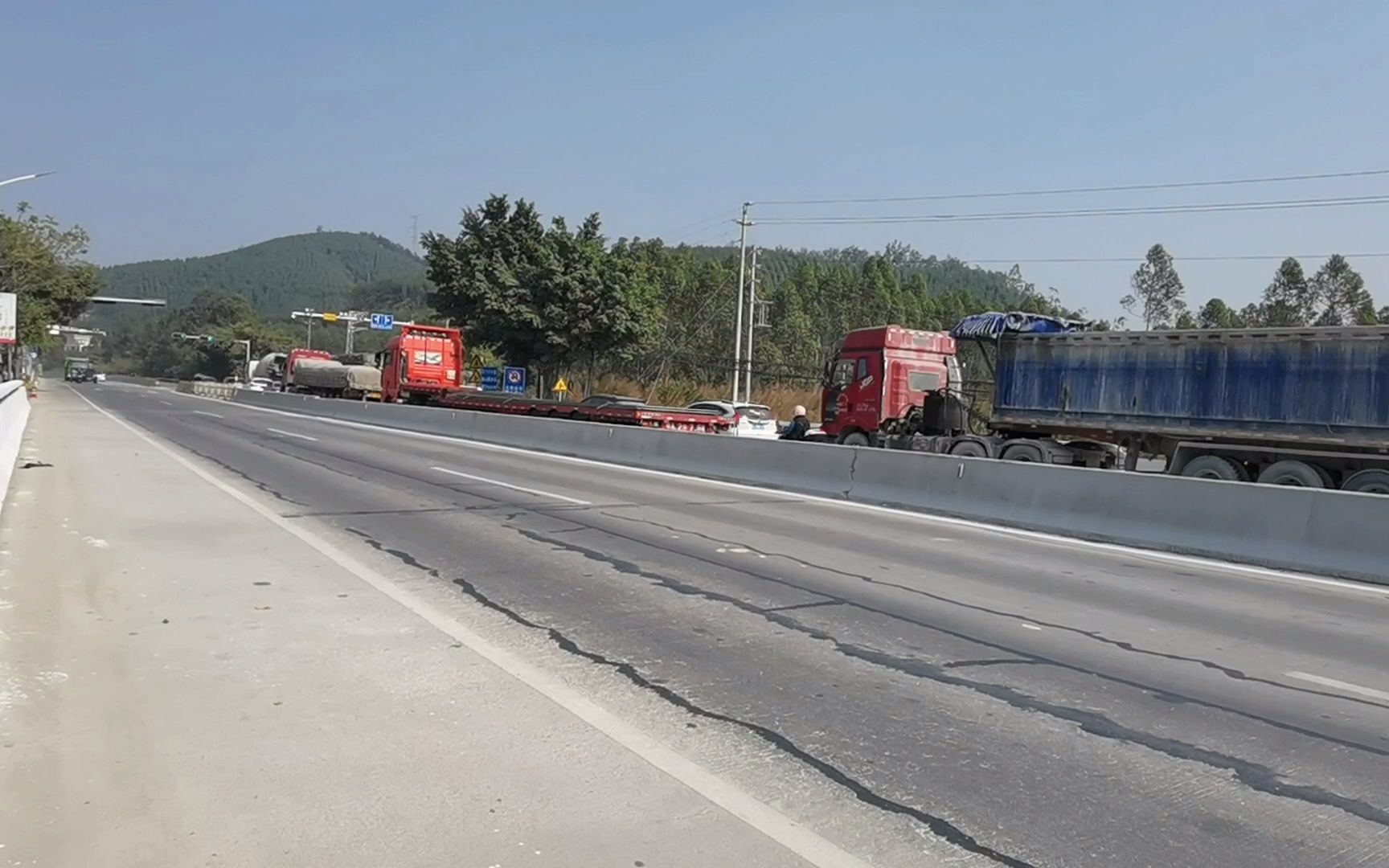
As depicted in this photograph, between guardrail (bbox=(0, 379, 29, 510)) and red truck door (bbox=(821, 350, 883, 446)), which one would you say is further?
red truck door (bbox=(821, 350, 883, 446))

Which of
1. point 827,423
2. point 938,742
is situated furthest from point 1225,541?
point 827,423

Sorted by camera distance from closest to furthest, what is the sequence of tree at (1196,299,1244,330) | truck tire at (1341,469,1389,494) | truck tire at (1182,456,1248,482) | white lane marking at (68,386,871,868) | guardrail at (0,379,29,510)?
1. white lane marking at (68,386,871,868)
2. guardrail at (0,379,29,510)
3. truck tire at (1341,469,1389,494)
4. truck tire at (1182,456,1248,482)
5. tree at (1196,299,1244,330)

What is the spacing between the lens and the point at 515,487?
56.5ft

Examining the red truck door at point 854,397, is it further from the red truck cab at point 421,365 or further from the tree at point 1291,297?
the tree at point 1291,297

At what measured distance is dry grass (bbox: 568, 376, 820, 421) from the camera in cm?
5536

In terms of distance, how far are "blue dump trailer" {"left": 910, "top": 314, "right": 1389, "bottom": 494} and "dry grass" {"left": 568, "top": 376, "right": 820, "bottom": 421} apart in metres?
31.1

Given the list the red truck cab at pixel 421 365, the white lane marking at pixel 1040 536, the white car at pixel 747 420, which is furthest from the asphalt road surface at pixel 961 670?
the red truck cab at pixel 421 365

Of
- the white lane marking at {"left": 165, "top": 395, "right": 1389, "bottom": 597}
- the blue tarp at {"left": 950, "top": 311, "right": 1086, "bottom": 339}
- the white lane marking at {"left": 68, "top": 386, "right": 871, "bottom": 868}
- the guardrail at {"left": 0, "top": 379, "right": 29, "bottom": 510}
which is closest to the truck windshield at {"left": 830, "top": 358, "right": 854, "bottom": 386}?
the blue tarp at {"left": 950, "top": 311, "right": 1086, "bottom": 339}

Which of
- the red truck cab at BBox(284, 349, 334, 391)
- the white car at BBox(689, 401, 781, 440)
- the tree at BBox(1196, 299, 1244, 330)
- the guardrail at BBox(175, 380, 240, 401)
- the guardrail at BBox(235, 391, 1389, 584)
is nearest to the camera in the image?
the guardrail at BBox(235, 391, 1389, 584)

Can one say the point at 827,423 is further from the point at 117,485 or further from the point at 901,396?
the point at 117,485

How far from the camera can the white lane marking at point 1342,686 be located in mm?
6652

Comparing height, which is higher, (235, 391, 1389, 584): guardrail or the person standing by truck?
the person standing by truck

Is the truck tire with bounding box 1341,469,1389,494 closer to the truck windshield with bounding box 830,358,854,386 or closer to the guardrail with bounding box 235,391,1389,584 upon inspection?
the guardrail with bounding box 235,391,1389,584

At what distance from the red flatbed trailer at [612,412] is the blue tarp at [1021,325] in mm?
7396
